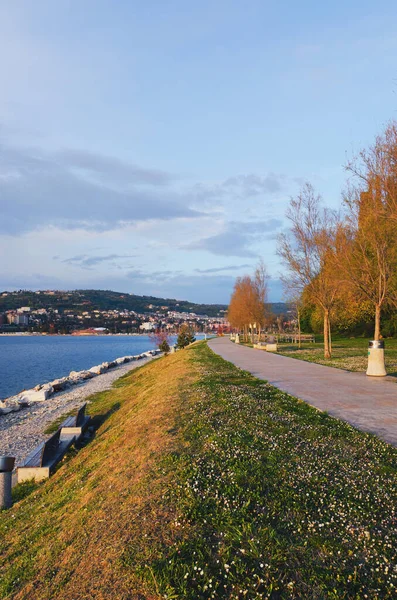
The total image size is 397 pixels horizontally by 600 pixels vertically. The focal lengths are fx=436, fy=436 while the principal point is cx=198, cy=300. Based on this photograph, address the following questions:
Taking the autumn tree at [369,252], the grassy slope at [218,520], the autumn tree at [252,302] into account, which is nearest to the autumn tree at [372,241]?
the autumn tree at [369,252]

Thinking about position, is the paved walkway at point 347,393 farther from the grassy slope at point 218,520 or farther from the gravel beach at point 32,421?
the gravel beach at point 32,421

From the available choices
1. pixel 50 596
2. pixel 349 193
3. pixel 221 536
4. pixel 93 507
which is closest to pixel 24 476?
pixel 93 507

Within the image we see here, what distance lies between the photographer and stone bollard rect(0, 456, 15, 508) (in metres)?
7.89

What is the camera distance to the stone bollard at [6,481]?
7.89m

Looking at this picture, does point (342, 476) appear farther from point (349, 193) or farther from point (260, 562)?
point (349, 193)

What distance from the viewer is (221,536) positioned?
14.2ft

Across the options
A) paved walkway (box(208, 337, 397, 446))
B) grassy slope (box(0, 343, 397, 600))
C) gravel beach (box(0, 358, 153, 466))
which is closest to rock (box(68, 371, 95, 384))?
gravel beach (box(0, 358, 153, 466))

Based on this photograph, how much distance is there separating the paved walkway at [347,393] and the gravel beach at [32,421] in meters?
8.59

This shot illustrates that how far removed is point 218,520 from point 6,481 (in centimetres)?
518

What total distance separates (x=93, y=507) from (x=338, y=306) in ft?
102

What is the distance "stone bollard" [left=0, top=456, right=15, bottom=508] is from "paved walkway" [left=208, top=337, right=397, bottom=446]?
660cm

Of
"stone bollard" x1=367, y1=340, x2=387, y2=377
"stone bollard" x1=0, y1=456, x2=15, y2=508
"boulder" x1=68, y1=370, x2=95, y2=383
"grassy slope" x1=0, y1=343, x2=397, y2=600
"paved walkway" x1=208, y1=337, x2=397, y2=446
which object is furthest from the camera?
"boulder" x1=68, y1=370, x2=95, y2=383

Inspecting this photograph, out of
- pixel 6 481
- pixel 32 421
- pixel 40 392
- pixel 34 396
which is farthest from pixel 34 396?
pixel 6 481

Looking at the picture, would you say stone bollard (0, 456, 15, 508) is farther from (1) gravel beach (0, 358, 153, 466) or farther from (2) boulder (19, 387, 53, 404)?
(2) boulder (19, 387, 53, 404)
